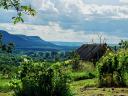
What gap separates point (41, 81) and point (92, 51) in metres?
58.6

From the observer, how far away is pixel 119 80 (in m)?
28.1

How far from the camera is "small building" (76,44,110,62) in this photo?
234 feet

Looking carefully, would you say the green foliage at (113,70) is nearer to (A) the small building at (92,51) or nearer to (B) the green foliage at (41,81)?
(B) the green foliage at (41,81)

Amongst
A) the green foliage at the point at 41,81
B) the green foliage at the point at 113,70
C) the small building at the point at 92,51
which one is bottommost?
the small building at the point at 92,51

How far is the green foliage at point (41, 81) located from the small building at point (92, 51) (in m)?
54.1

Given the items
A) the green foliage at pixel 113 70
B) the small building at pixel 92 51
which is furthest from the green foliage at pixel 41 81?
the small building at pixel 92 51

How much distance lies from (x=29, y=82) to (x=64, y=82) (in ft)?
3.81

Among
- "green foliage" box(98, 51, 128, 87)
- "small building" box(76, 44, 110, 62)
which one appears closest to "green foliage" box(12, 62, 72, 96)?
"green foliage" box(98, 51, 128, 87)

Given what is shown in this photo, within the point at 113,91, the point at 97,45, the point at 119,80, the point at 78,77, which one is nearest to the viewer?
the point at 113,91

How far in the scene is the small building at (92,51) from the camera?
2803 inches

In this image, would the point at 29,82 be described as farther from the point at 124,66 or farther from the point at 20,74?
the point at 124,66

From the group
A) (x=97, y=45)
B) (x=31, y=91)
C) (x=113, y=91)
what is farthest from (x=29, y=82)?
(x=97, y=45)

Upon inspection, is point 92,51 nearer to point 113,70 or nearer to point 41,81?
point 113,70

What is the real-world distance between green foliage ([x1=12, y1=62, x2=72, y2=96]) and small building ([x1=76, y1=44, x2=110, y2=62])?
54.1 meters
